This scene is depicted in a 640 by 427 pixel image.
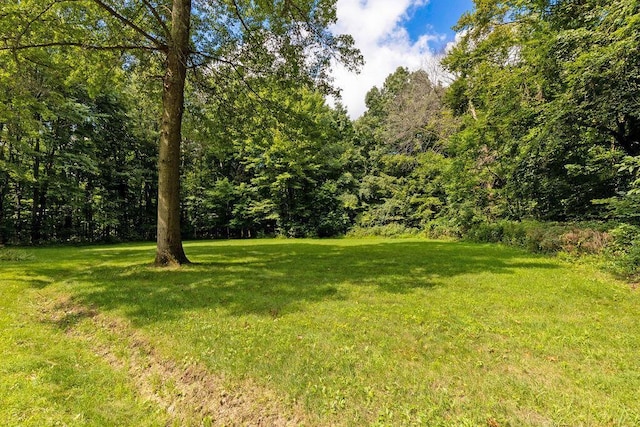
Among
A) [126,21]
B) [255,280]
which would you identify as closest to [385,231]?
[255,280]

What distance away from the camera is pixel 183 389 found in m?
3.45

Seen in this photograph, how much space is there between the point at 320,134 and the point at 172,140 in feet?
15.8

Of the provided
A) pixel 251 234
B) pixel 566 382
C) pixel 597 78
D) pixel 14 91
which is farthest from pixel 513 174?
pixel 251 234

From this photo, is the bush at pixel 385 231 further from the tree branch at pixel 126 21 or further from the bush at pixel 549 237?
the tree branch at pixel 126 21

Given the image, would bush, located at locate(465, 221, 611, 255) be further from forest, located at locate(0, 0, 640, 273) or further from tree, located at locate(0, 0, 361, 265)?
tree, located at locate(0, 0, 361, 265)

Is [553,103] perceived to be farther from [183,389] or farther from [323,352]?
[183,389]

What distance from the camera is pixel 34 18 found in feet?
24.5

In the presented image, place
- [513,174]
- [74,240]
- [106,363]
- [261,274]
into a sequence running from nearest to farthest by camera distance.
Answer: [106,363]
[261,274]
[513,174]
[74,240]

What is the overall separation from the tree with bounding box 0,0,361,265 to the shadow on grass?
142 cm

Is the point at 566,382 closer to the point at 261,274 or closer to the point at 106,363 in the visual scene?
the point at 106,363

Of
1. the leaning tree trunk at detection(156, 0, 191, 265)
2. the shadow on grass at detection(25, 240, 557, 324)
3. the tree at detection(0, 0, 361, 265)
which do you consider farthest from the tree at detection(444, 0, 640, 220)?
the leaning tree trunk at detection(156, 0, 191, 265)

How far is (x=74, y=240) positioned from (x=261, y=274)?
21.2 meters

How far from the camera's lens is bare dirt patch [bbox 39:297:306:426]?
9.72 feet

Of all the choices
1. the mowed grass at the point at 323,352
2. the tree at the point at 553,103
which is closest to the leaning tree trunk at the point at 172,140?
the mowed grass at the point at 323,352
